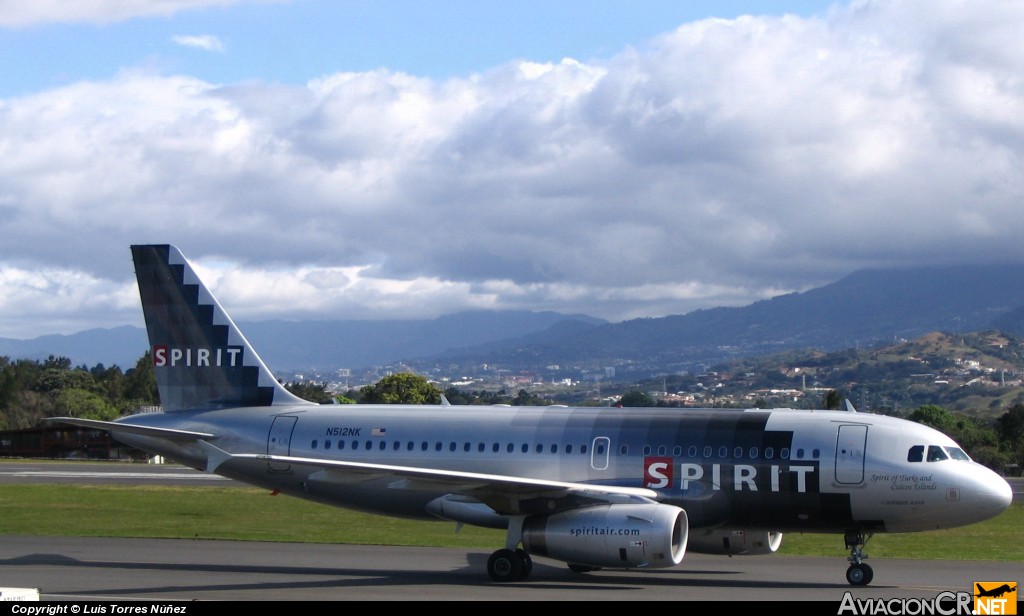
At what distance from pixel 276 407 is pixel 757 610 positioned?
14.7 metres

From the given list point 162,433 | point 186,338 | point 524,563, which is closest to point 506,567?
point 524,563

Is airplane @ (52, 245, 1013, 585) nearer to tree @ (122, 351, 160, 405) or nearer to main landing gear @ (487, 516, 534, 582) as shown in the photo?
main landing gear @ (487, 516, 534, 582)

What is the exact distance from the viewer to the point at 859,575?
25.5 m

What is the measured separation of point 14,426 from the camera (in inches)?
5266

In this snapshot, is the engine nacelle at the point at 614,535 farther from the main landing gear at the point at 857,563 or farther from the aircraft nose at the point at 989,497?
the aircraft nose at the point at 989,497

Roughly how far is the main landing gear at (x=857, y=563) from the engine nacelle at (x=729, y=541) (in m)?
1.88

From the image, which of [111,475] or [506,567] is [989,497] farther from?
[111,475]

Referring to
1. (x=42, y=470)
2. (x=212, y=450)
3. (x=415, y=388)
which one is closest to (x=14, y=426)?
(x=415, y=388)

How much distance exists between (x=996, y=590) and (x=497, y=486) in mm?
9806

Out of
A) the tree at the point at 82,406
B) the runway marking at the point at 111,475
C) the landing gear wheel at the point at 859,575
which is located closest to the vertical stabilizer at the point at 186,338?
the landing gear wheel at the point at 859,575

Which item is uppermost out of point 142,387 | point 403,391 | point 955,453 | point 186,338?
point 186,338

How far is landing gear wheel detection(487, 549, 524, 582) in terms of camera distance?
26016 millimetres

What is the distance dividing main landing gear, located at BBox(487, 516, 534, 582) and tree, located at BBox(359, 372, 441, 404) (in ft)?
273

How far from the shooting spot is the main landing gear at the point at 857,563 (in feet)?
83.4
